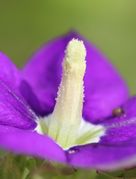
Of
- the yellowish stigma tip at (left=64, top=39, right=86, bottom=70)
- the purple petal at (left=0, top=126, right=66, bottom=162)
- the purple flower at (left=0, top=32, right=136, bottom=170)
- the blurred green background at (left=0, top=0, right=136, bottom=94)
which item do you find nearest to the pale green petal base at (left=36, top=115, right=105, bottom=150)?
the purple flower at (left=0, top=32, right=136, bottom=170)

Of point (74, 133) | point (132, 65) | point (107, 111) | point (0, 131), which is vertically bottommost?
point (132, 65)

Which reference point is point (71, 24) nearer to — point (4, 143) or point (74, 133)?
point (74, 133)

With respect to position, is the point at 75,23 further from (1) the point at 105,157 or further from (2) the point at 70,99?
(1) the point at 105,157

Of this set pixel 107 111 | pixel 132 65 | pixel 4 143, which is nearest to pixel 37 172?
pixel 4 143

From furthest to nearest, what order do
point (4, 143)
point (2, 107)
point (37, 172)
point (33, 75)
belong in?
point (33, 75)
point (2, 107)
point (37, 172)
point (4, 143)

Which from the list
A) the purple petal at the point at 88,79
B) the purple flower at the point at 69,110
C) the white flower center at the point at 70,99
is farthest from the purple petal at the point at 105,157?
the purple petal at the point at 88,79

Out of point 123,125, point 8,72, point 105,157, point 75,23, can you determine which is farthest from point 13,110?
point 75,23
